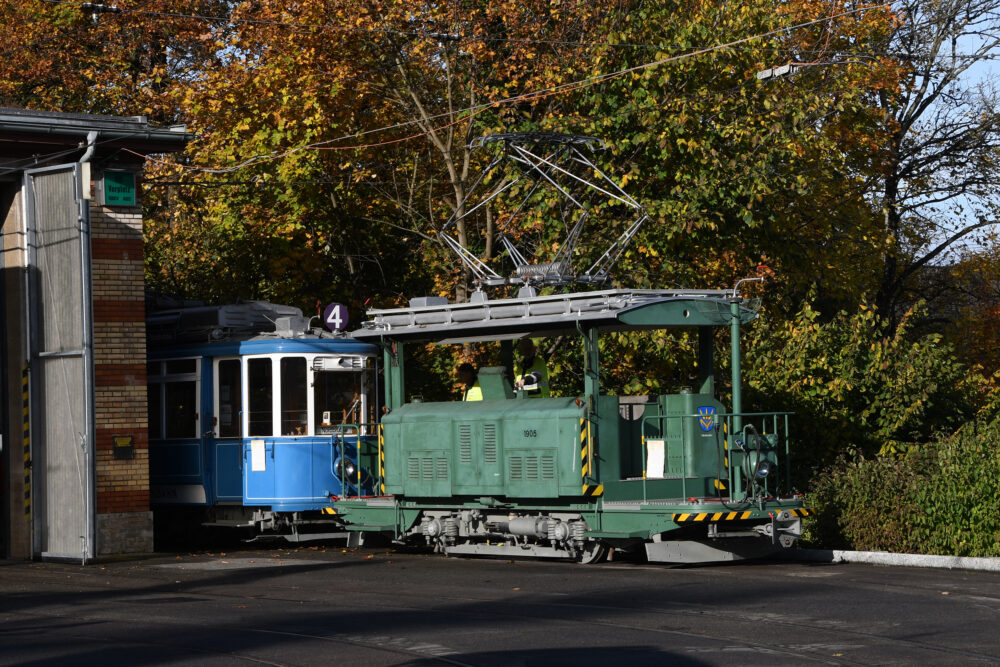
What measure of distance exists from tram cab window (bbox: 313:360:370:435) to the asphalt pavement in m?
3.28

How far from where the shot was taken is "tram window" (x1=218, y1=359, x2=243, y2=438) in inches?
805

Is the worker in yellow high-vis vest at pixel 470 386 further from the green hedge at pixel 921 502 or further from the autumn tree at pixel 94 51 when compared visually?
the autumn tree at pixel 94 51

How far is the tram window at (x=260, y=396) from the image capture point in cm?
2014

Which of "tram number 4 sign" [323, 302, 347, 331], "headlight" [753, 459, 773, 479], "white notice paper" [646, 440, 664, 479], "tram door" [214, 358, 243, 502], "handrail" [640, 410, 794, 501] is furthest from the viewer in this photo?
"tram number 4 sign" [323, 302, 347, 331]

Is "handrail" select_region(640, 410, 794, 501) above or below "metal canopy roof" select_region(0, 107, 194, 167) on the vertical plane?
below

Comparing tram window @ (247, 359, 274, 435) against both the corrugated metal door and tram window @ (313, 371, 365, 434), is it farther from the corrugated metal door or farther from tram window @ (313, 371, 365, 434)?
the corrugated metal door

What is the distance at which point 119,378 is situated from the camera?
64.6 feet

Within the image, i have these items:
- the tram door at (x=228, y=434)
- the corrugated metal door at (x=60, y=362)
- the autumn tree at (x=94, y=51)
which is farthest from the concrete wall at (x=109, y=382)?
the autumn tree at (x=94, y=51)

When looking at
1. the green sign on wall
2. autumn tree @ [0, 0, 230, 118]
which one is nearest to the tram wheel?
the green sign on wall

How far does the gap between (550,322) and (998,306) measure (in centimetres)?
2685

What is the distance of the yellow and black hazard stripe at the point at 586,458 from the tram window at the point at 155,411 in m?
8.26

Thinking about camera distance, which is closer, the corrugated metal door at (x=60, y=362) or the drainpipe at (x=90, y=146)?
the corrugated metal door at (x=60, y=362)

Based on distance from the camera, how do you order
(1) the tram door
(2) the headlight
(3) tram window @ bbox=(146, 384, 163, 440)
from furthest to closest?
(3) tram window @ bbox=(146, 384, 163, 440), (1) the tram door, (2) the headlight

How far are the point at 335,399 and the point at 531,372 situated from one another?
3.64 meters
